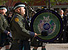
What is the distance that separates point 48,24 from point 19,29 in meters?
0.61

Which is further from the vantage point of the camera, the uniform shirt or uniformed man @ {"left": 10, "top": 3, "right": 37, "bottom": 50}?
the uniform shirt

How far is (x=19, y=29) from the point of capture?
12.5 ft

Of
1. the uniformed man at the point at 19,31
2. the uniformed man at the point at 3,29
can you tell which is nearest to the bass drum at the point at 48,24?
the uniformed man at the point at 19,31

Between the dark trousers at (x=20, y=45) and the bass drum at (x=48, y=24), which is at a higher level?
the bass drum at (x=48, y=24)

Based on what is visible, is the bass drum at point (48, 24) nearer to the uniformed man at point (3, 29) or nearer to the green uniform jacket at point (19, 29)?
the green uniform jacket at point (19, 29)

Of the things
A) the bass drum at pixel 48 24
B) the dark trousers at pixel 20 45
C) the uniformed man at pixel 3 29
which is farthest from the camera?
the uniformed man at pixel 3 29

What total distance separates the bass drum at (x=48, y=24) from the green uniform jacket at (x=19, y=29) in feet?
0.79

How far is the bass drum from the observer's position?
12.8 feet

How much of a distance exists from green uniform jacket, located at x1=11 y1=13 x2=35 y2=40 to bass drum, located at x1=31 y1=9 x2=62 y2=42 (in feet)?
0.79

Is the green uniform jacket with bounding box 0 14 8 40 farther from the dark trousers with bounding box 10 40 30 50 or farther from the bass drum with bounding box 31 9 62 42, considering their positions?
the bass drum with bounding box 31 9 62 42

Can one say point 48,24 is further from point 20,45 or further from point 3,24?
point 3,24

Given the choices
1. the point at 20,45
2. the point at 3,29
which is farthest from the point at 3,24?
the point at 20,45

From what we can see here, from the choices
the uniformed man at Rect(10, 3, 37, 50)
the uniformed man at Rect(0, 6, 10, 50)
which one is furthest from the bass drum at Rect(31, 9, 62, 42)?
the uniformed man at Rect(0, 6, 10, 50)

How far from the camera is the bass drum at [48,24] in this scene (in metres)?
3.91
